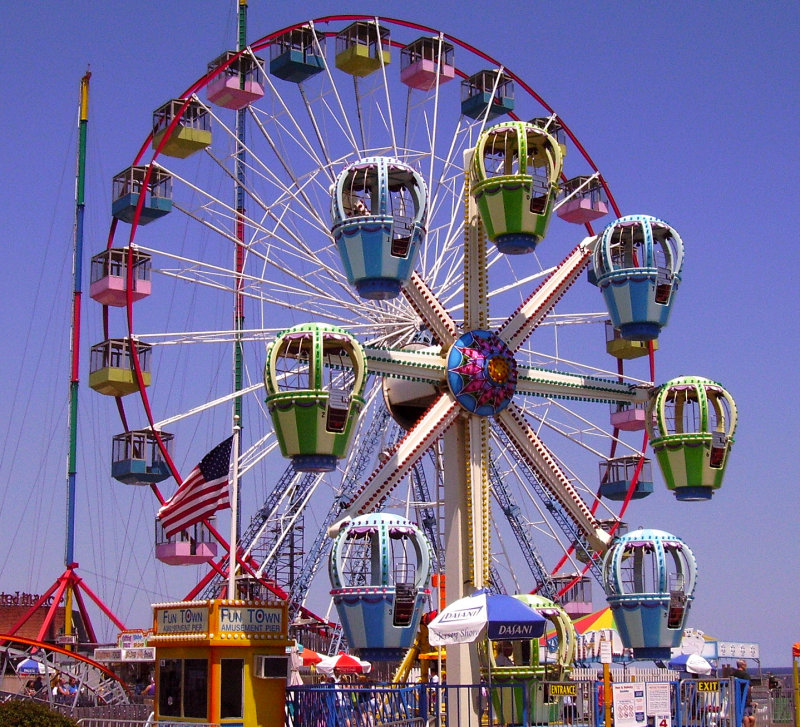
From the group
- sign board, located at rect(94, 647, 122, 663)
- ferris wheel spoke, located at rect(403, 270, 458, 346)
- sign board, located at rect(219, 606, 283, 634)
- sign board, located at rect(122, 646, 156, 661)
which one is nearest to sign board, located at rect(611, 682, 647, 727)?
sign board, located at rect(219, 606, 283, 634)

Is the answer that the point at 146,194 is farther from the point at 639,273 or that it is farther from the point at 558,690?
the point at 558,690

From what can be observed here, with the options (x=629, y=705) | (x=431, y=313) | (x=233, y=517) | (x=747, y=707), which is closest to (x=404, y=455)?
(x=431, y=313)

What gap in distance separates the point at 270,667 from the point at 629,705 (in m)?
5.22

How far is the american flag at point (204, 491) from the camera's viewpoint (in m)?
22.2

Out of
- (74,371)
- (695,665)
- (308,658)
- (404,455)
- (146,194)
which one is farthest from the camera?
(74,371)

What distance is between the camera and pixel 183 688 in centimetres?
2012

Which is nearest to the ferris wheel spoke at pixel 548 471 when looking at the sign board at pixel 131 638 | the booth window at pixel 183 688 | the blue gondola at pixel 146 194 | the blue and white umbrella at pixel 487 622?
the blue and white umbrella at pixel 487 622

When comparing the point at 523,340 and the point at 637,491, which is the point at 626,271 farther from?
the point at 637,491

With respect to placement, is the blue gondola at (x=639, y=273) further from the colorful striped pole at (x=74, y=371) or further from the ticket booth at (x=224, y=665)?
the colorful striped pole at (x=74, y=371)

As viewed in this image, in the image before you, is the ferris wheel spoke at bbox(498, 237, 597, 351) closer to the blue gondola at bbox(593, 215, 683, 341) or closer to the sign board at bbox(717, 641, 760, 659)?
the blue gondola at bbox(593, 215, 683, 341)

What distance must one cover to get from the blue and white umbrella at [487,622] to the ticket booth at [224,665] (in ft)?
8.32

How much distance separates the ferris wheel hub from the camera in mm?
22906

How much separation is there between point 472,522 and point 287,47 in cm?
1235

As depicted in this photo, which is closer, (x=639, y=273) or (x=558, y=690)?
(x=558, y=690)
